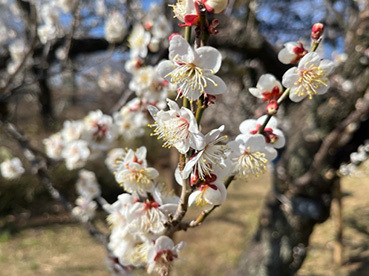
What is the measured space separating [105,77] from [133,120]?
147 inches

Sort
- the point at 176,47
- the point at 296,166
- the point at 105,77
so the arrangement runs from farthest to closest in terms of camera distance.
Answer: the point at 105,77 < the point at 296,166 < the point at 176,47

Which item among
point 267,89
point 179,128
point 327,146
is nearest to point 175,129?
point 179,128

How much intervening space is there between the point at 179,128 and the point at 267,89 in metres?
0.21

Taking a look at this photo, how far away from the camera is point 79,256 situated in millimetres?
2924

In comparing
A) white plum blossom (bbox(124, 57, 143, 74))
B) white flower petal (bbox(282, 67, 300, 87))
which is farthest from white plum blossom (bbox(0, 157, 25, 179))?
white flower petal (bbox(282, 67, 300, 87))

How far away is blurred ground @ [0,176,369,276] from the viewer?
2643 mm

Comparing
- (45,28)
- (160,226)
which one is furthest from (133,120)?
(45,28)

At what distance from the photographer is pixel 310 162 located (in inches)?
64.5

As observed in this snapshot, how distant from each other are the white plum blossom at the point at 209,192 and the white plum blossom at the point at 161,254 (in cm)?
13

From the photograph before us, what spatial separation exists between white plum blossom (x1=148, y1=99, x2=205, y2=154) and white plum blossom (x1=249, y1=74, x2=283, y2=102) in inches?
7.3

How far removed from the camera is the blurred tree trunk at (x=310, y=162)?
1.45 meters

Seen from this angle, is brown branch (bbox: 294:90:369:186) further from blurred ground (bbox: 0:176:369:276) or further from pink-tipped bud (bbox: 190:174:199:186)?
blurred ground (bbox: 0:176:369:276)

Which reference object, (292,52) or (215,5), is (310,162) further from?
(215,5)

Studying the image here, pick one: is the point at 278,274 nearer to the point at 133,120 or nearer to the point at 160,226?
the point at 133,120
